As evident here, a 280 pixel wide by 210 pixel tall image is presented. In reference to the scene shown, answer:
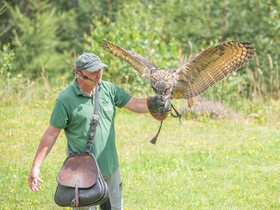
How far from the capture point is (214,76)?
4.33m

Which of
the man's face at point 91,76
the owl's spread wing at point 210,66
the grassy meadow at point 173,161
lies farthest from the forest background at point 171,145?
the man's face at point 91,76

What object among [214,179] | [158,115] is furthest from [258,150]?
[158,115]

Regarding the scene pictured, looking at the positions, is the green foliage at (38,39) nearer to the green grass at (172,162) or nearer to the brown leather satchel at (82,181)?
the green grass at (172,162)

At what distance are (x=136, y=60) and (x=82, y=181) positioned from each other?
1.65 m

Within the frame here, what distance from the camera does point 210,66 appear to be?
168 inches

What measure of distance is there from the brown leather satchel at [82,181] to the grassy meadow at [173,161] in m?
1.73

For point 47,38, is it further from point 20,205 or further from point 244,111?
point 20,205

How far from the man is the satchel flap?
0.12m

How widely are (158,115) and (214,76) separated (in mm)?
939

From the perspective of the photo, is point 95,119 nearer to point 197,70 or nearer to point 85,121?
point 85,121

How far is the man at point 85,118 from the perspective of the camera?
344 cm

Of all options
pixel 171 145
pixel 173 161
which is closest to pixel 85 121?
pixel 173 161

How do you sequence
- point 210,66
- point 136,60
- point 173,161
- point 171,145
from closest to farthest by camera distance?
1. point 210,66
2. point 136,60
3. point 173,161
4. point 171,145

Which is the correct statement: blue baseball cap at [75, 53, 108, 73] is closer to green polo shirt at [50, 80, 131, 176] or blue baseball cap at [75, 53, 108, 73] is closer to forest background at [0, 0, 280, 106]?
green polo shirt at [50, 80, 131, 176]
